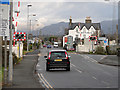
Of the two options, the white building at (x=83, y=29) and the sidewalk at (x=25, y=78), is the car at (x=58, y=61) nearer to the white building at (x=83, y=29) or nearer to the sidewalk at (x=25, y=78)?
the sidewalk at (x=25, y=78)

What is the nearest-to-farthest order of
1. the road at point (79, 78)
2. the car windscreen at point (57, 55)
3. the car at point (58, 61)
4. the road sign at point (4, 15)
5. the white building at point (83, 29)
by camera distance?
1. the road sign at point (4, 15)
2. the road at point (79, 78)
3. the car at point (58, 61)
4. the car windscreen at point (57, 55)
5. the white building at point (83, 29)

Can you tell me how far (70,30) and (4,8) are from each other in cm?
9171

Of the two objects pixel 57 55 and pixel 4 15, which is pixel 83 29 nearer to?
pixel 57 55

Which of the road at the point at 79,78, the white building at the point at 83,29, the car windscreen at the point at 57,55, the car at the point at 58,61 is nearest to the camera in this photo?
the road at the point at 79,78

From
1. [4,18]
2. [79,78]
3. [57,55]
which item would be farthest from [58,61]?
[4,18]

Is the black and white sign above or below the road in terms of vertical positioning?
above

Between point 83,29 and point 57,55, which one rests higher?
point 83,29

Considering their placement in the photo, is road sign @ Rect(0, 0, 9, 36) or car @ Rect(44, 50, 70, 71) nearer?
road sign @ Rect(0, 0, 9, 36)

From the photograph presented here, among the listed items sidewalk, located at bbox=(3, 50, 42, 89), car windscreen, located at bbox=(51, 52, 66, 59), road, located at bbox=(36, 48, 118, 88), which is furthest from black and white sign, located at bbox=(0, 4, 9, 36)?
car windscreen, located at bbox=(51, 52, 66, 59)

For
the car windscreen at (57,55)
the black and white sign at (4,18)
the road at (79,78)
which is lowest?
the road at (79,78)

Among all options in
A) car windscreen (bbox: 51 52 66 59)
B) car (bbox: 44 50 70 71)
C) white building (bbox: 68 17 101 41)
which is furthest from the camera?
white building (bbox: 68 17 101 41)

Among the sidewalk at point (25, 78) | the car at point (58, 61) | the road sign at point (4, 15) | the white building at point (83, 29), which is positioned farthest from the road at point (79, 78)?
the white building at point (83, 29)

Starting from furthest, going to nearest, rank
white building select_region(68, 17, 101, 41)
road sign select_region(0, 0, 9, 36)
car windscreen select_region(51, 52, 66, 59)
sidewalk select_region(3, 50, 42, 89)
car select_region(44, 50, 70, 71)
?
white building select_region(68, 17, 101, 41) → car windscreen select_region(51, 52, 66, 59) → car select_region(44, 50, 70, 71) → sidewalk select_region(3, 50, 42, 89) → road sign select_region(0, 0, 9, 36)

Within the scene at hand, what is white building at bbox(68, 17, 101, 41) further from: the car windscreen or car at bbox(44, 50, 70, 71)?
car at bbox(44, 50, 70, 71)
